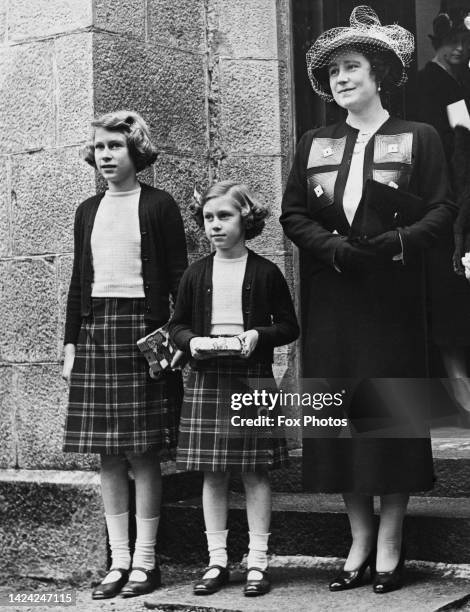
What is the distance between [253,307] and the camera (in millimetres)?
4781

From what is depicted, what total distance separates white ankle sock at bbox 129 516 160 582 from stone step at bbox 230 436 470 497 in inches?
25.9

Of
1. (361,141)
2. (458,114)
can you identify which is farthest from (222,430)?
(458,114)

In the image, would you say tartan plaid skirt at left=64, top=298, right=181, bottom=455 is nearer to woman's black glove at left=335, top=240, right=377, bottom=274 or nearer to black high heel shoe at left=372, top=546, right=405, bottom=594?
woman's black glove at left=335, top=240, right=377, bottom=274

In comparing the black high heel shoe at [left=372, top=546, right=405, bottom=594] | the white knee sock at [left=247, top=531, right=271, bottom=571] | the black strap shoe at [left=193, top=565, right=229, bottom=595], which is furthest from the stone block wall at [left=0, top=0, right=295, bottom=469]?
the black high heel shoe at [left=372, top=546, right=405, bottom=594]

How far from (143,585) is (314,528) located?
2.46ft

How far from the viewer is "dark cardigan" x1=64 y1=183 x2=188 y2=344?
5074mm

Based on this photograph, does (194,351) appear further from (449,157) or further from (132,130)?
(449,157)

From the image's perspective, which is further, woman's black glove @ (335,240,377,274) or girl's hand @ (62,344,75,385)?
girl's hand @ (62,344,75,385)

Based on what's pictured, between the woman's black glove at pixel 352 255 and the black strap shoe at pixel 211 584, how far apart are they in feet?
4.17

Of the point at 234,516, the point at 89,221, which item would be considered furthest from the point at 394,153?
the point at 234,516

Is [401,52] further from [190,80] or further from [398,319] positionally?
[190,80]

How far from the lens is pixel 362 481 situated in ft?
14.9

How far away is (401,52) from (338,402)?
1.38m

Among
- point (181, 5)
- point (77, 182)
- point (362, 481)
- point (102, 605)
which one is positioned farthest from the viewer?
point (181, 5)
